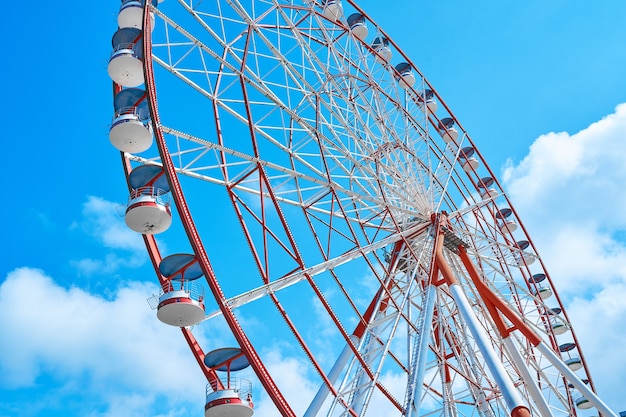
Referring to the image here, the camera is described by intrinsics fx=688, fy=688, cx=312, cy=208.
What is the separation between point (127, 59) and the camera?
12.8 m

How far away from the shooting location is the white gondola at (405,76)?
20859mm

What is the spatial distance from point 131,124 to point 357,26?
9.45 meters

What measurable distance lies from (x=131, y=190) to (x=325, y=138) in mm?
5119

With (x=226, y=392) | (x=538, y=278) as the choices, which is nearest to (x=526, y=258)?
(x=538, y=278)

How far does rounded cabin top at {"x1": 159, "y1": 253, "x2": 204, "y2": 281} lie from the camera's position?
11.4m

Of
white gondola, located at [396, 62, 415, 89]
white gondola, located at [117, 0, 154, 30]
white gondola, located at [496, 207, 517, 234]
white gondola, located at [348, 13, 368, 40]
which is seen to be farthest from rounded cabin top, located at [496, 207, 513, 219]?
white gondola, located at [117, 0, 154, 30]

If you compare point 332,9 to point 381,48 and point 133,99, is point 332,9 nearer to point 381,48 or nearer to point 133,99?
point 381,48

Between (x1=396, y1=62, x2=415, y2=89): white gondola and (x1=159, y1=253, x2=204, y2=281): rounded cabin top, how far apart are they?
37.6ft

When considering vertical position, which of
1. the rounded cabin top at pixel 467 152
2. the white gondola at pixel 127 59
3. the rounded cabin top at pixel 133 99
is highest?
the rounded cabin top at pixel 467 152

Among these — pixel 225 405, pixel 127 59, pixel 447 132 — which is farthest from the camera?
pixel 447 132

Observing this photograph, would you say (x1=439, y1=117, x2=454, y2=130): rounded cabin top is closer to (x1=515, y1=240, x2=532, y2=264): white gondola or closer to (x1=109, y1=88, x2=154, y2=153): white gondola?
(x1=515, y1=240, x2=532, y2=264): white gondola

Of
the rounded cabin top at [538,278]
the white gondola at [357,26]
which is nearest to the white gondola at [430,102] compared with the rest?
the white gondola at [357,26]

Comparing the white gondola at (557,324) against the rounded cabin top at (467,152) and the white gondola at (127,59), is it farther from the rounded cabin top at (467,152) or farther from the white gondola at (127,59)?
the white gondola at (127,59)

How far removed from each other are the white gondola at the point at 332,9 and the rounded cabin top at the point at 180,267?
9.77 meters
